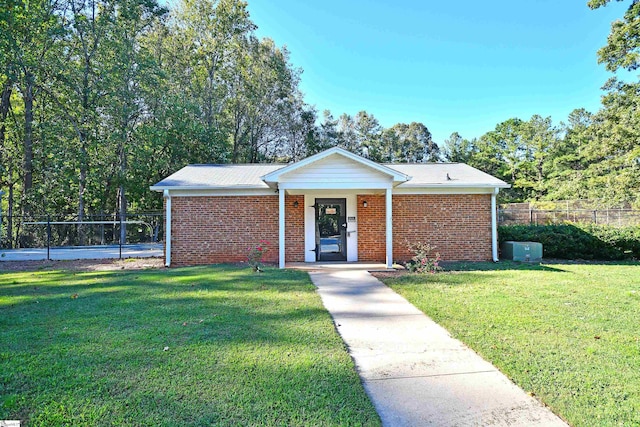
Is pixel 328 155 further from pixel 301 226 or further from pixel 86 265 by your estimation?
pixel 86 265

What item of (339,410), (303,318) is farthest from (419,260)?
(339,410)

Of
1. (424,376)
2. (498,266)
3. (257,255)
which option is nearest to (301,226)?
(257,255)

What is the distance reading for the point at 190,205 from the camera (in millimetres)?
10883

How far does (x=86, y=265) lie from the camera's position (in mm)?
11461

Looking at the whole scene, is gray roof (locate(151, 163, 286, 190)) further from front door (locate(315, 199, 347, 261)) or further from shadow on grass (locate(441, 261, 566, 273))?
shadow on grass (locate(441, 261, 566, 273))

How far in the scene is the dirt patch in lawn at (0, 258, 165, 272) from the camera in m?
10.7

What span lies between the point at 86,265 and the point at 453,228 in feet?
39.3

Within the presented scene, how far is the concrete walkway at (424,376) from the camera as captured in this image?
2.54 m

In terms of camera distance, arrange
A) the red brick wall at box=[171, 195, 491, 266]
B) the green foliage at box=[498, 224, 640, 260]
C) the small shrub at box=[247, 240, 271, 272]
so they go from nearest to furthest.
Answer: the small shrub at box=[247, 240, 271, 272] → the red brick wall at box=[171, 195, 491, 266] → the green foliage at box=[498, 224, 640, 260]

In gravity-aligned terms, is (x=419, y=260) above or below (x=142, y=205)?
below

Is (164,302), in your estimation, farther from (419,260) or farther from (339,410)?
(419,260)

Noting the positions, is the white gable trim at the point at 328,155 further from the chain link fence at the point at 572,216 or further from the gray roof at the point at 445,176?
the chain link fence at the point at 572,216

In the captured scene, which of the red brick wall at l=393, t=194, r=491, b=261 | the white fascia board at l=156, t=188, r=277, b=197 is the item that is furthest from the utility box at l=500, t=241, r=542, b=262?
the white fascia board at l=156, t=188, r=277, b=197

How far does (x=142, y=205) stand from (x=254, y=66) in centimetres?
1369
